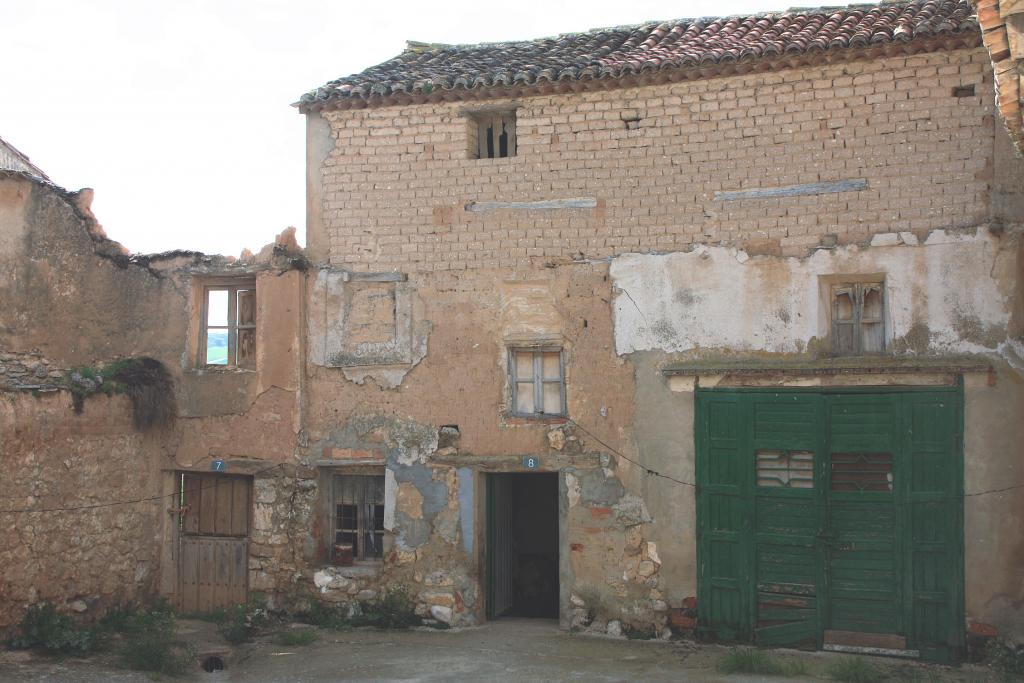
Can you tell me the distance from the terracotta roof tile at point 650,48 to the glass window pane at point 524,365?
2977mm

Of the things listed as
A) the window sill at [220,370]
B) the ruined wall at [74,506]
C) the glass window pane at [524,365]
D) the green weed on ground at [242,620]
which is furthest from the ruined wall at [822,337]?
the ruined wall at [74,506]

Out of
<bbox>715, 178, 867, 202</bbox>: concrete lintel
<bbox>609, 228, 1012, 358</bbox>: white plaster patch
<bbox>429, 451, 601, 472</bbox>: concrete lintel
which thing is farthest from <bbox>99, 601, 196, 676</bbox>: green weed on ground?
<bbox>715, 178, 867, 202</bbox>: concrete lintel

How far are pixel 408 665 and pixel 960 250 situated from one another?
6.73 m

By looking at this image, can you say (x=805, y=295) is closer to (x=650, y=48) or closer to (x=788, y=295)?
(x=788, y=295)

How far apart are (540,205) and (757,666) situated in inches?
206

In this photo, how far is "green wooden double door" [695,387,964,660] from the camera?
33.4 ft

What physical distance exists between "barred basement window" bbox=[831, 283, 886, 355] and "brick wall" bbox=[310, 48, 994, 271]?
0.56 m

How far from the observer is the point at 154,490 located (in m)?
12.2

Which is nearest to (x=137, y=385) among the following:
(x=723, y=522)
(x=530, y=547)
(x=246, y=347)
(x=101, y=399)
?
(x=101, y=399)

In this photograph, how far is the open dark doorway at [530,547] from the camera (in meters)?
12.7

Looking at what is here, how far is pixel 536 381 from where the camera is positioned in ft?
38.1

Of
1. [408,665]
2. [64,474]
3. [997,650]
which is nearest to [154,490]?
[64,474]

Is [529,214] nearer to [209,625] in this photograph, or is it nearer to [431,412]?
[431,412]

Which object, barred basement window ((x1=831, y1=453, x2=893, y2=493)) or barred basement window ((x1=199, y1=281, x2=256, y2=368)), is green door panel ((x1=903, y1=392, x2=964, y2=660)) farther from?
barred basement window ((x1=199, y1=281, x2=256, y2=368))
